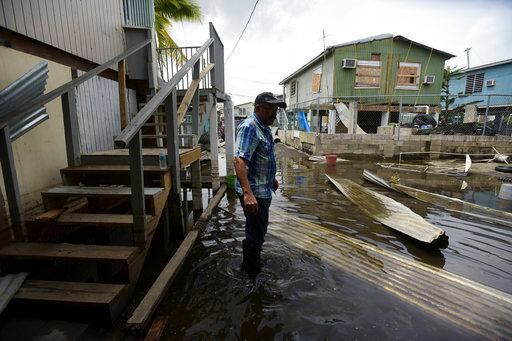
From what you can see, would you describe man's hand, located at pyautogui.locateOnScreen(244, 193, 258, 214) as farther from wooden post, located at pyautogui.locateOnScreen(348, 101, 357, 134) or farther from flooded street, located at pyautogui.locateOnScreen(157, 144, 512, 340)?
wooden post, located at pyautogui.locateOnScreen(348, 101, 357, 134)

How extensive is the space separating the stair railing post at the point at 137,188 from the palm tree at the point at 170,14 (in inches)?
388

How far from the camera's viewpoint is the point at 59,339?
7.10ft

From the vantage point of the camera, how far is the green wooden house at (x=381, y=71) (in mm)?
17531

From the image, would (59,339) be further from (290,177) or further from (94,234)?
(290,177)

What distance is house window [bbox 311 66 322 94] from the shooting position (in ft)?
64.9

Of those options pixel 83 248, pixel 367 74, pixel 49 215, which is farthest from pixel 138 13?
pixel 367 74

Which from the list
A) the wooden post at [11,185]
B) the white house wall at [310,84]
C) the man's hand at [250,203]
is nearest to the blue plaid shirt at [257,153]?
the man's hand at [250,203]

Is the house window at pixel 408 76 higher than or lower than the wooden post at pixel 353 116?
higher

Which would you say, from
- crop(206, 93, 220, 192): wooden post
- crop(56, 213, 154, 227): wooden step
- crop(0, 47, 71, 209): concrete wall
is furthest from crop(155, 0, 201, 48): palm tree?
crop(56, 213, 154, 227): wooden step

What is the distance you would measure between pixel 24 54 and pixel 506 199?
959 centimetres

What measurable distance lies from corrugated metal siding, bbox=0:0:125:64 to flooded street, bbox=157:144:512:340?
355cm

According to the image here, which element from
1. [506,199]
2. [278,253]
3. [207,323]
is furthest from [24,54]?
[506,199]

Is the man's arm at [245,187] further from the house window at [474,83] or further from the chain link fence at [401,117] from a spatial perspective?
the house window at [474,83]

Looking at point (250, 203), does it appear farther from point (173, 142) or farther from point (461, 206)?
point (461, 206)
